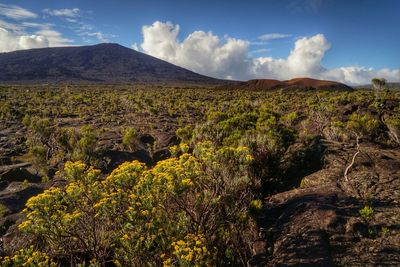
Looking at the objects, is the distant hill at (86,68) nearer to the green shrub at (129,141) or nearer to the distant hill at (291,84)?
the distant hill at (291,84)

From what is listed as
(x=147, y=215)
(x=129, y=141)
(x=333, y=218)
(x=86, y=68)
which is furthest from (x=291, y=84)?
(x=86, y=68)

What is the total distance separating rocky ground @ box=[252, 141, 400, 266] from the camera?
6070 millimetres

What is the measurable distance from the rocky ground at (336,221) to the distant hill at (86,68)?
137629 millimetres

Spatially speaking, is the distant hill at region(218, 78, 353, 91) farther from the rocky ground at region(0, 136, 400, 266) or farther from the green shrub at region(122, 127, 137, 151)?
the rocky ground at region(0, 136, 400, 266)

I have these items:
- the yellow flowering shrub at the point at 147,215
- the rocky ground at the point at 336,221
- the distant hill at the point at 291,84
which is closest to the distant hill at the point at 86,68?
the distant hill at the point at 291,84

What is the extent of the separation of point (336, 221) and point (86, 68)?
17548cm

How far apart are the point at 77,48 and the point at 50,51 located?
1663 cm

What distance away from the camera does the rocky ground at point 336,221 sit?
6.07 metres

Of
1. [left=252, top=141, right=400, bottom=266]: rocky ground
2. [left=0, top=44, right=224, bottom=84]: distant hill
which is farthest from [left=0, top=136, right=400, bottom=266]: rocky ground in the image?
[left=0, top=44, right=224, bottom=84]: distant hill

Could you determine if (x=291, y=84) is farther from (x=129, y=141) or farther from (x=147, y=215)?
(x=147, y=215)

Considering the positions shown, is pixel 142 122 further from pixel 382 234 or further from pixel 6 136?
pixel 382 234

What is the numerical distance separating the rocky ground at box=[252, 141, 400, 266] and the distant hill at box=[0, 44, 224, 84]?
138 meters

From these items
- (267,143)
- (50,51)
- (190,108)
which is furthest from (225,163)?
(50,51)

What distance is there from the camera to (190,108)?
114 ft
